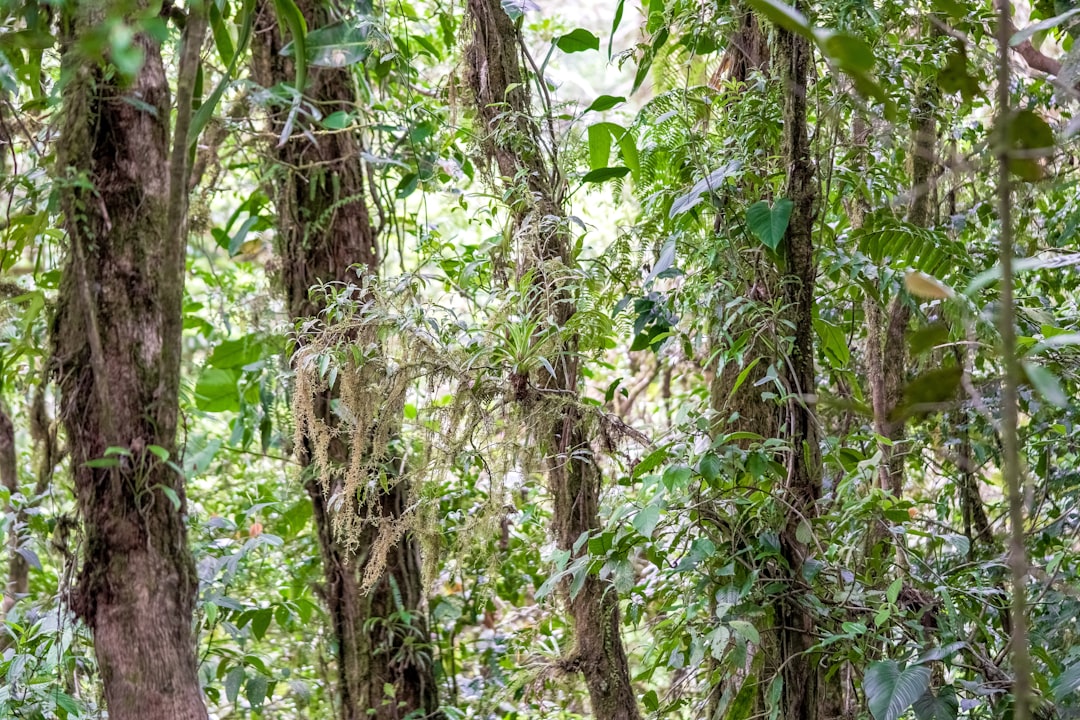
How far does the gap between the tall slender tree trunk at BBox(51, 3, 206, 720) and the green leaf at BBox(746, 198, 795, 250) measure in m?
0.87

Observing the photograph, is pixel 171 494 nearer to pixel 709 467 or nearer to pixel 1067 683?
pixel 709 467

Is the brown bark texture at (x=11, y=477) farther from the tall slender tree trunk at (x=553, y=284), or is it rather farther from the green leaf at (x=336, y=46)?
the tall slender tree trunk at (x=553, y=284)

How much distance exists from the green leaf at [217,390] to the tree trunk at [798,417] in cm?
155

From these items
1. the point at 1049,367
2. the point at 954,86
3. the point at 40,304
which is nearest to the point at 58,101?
the point at 40,304

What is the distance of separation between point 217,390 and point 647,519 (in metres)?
1.56

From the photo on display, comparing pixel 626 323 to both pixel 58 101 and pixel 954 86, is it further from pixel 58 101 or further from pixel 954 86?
pixel 954 86

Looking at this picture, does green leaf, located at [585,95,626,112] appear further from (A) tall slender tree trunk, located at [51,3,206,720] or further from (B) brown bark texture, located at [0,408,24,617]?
(B) brown bark texture, located at [0,408,24,617]

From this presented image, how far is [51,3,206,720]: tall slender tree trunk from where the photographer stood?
1.42m

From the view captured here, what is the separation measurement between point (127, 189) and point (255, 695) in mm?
1027

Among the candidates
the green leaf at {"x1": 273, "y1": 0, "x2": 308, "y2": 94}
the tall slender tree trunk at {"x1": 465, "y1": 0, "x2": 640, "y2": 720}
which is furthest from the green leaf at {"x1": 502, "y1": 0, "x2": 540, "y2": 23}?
the green leaf at {"x1": 273, "y1": 0, "x2": 308, "y2": 94}

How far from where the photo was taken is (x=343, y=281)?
2.06 meters

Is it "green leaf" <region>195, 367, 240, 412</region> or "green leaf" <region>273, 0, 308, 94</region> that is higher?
"green leaf" <region>273, 0, 308, 94</region>

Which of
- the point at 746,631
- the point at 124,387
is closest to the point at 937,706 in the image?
the point at 746,631

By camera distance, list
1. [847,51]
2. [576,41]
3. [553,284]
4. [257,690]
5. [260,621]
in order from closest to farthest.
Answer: [847,51] < [553,284] < [576,41] < [257,690] < [260,621]
